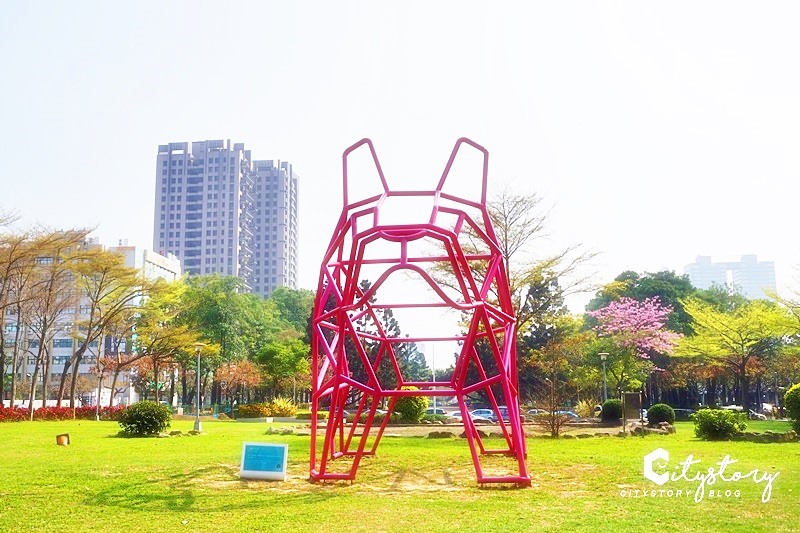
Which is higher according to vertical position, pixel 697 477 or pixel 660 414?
pixel 697 477

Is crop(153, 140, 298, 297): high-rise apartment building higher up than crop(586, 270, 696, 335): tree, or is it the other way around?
crop(153, 140, 298, 297): high-rise apartment building

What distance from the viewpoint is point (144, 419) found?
22.1 m

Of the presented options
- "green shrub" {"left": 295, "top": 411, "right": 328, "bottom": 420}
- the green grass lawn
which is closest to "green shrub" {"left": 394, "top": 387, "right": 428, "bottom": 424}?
"green shrub" {"left": 295, "top": 411, "right": 328, "bottom": 420}

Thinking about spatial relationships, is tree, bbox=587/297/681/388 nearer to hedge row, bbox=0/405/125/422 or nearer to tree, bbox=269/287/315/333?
hedge row, bbox=0/405/125/422

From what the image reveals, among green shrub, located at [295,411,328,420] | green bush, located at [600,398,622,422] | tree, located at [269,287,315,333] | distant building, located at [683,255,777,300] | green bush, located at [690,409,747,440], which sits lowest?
green shrub, located at [295,411,328,420]

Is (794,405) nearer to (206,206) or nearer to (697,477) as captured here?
(697,477)

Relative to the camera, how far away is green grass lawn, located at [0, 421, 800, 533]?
23.5ft

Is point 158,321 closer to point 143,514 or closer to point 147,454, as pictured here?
point 147,454

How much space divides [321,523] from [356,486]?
2.82 metres

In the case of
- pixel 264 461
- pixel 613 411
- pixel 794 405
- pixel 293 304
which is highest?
pixel 293 304

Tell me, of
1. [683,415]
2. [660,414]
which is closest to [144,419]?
[660,414]

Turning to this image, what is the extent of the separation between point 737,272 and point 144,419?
617ft

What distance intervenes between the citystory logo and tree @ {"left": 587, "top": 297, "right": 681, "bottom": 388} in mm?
23440

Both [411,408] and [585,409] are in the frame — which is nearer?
[411,408]
